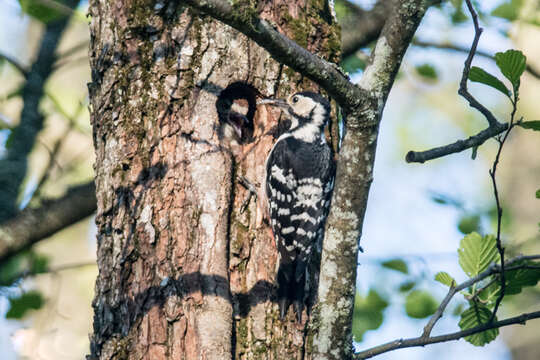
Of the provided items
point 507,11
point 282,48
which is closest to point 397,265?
point 507,11

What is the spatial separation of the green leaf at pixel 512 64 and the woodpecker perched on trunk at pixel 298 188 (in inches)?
52.7

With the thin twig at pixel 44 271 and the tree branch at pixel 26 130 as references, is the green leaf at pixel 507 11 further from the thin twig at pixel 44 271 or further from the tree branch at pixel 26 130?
the thin twig at pixel 44 271

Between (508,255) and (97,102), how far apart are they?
3111 mm

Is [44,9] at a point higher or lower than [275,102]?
higher

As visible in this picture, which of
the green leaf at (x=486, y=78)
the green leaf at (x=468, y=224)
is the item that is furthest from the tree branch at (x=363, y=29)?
the green leaf at (x=486, y=78)

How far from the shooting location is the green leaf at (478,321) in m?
2.96

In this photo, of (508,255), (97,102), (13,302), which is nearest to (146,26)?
(97,102)

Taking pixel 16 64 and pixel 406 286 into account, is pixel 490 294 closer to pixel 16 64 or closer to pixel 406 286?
pixel 406 286

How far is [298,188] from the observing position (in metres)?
4.17

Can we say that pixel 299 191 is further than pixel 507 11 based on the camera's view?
No

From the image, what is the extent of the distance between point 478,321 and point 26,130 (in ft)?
11.7

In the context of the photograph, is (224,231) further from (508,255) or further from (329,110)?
(508,255)

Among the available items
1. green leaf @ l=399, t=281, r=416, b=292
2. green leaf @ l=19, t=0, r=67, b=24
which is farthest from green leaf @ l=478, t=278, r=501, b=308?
green leaf @ l=19, t=0, r=67, b=24

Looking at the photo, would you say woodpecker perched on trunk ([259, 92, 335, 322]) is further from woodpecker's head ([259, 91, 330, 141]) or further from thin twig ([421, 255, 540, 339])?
thin twig ([421, 255, 540, 339])
